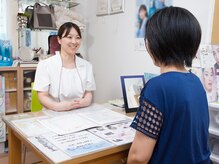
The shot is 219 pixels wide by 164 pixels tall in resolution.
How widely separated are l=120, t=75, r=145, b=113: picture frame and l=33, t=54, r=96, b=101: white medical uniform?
40cm

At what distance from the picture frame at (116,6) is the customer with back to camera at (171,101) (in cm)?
154

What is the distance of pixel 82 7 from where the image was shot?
3.01 m

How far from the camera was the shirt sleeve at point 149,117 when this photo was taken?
33.1 inches

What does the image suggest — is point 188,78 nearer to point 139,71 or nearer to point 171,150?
point 171,150

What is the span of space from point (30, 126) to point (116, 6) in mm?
1600

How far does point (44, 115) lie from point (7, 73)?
123cm

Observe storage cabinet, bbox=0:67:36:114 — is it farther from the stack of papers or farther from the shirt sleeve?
the shirt sleeve

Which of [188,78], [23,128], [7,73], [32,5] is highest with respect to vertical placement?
[32,5]

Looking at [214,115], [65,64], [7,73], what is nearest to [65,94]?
[65,64]

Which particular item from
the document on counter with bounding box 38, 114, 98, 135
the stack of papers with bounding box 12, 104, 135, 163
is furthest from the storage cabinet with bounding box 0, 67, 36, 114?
the document on counter with bounding box 38, 114, 98, 135

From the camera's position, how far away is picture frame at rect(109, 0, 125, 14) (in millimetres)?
2357

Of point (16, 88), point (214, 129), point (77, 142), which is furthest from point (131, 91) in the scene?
point (16, 88)

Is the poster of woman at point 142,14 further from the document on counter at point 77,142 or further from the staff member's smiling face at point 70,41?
the document on counter at point 77,142

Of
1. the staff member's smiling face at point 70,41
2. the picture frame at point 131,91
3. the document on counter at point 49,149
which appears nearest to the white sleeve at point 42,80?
the staff member's smiling face at point 70,41
